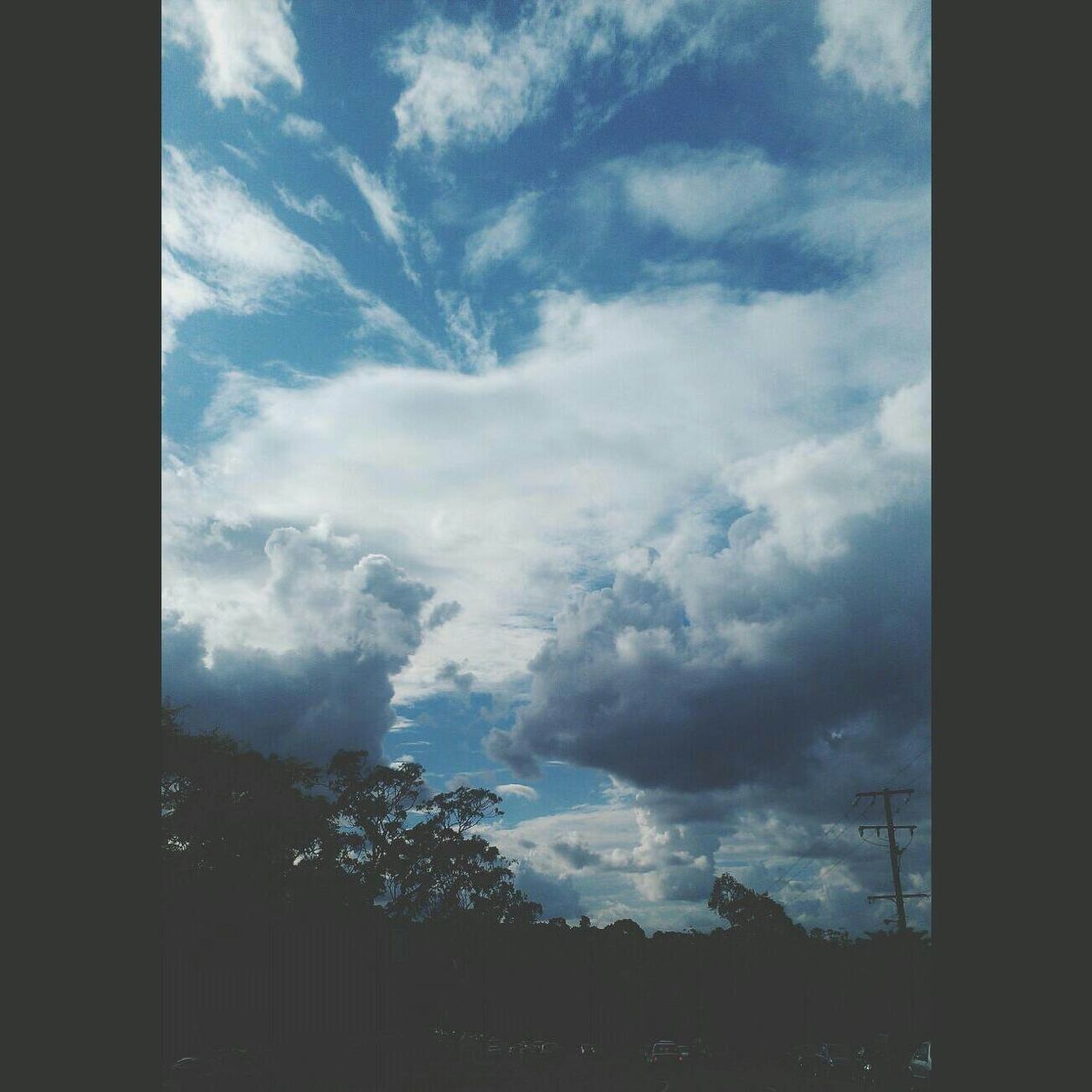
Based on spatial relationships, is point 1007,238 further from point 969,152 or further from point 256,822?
point 256,822

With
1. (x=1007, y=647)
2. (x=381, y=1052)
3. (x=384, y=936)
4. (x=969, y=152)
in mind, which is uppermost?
(x=969, y=152)

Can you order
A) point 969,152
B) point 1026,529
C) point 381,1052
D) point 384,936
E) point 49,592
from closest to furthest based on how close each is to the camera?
point 49,592
point 1026,529
point 969,152
point 381,1052
point 384,936

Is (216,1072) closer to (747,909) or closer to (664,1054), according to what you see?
(664,1054)

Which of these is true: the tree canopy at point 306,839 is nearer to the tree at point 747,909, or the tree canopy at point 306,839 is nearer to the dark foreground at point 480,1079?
the dark foreground at point 480,1079

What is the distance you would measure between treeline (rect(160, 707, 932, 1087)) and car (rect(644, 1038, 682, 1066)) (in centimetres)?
1101

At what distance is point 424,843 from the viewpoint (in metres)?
58.9

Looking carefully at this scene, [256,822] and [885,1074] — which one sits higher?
[256,822]

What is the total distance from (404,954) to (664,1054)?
18.2 metres

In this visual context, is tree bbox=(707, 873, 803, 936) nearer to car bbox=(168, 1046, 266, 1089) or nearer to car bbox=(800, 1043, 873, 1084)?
car bbox=(800, 1043, 873, 1084)

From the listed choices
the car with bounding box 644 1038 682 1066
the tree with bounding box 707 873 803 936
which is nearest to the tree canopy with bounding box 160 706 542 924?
the car with bounding box 644 1038 682 1066

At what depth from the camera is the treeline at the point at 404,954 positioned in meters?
31.5

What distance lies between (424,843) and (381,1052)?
2548 centimetres

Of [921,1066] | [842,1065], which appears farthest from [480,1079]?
[842,1065]

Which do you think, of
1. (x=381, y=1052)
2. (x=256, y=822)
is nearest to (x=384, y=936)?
(x=381, y=1052)
